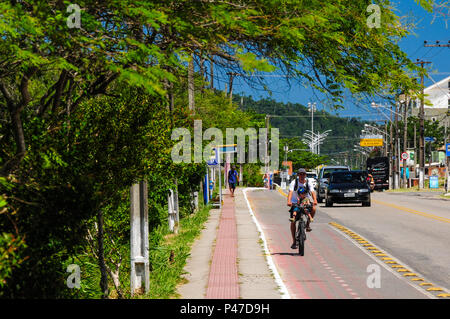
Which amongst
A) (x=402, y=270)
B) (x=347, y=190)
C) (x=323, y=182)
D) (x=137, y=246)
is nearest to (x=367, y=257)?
(x=402, y=270)

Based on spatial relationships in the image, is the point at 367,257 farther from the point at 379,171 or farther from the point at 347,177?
the point at 379,171

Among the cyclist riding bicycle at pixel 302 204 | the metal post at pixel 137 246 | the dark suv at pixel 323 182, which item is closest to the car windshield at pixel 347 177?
the dark suv at pixel 323 182

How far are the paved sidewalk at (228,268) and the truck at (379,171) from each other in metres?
49.1

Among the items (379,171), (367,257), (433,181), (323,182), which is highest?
(379,171)

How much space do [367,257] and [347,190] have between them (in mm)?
17817

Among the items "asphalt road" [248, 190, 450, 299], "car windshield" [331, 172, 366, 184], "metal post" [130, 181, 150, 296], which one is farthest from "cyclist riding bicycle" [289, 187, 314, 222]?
"car windshield" [331, 172, 366, 184]

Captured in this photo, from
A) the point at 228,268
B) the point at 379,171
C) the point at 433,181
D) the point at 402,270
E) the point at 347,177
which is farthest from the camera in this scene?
the point at 379,171

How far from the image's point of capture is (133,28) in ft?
25.6

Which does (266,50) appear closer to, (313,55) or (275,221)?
(313,55)

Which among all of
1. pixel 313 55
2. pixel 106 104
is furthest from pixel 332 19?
pixel 106 104

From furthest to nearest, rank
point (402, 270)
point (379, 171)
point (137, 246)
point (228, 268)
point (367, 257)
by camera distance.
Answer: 1. point (379, 171)
2. point (367, 257)
3. point (228, 268)
4. point (402, 270)
5. point (137, 246)

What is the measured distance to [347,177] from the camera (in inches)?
1313

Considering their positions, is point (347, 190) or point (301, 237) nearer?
point (301, 237)

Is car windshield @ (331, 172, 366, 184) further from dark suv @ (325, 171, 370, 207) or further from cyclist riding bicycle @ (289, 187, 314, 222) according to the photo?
cyclist riding bicycle @ (289, 187, 314, 222)
